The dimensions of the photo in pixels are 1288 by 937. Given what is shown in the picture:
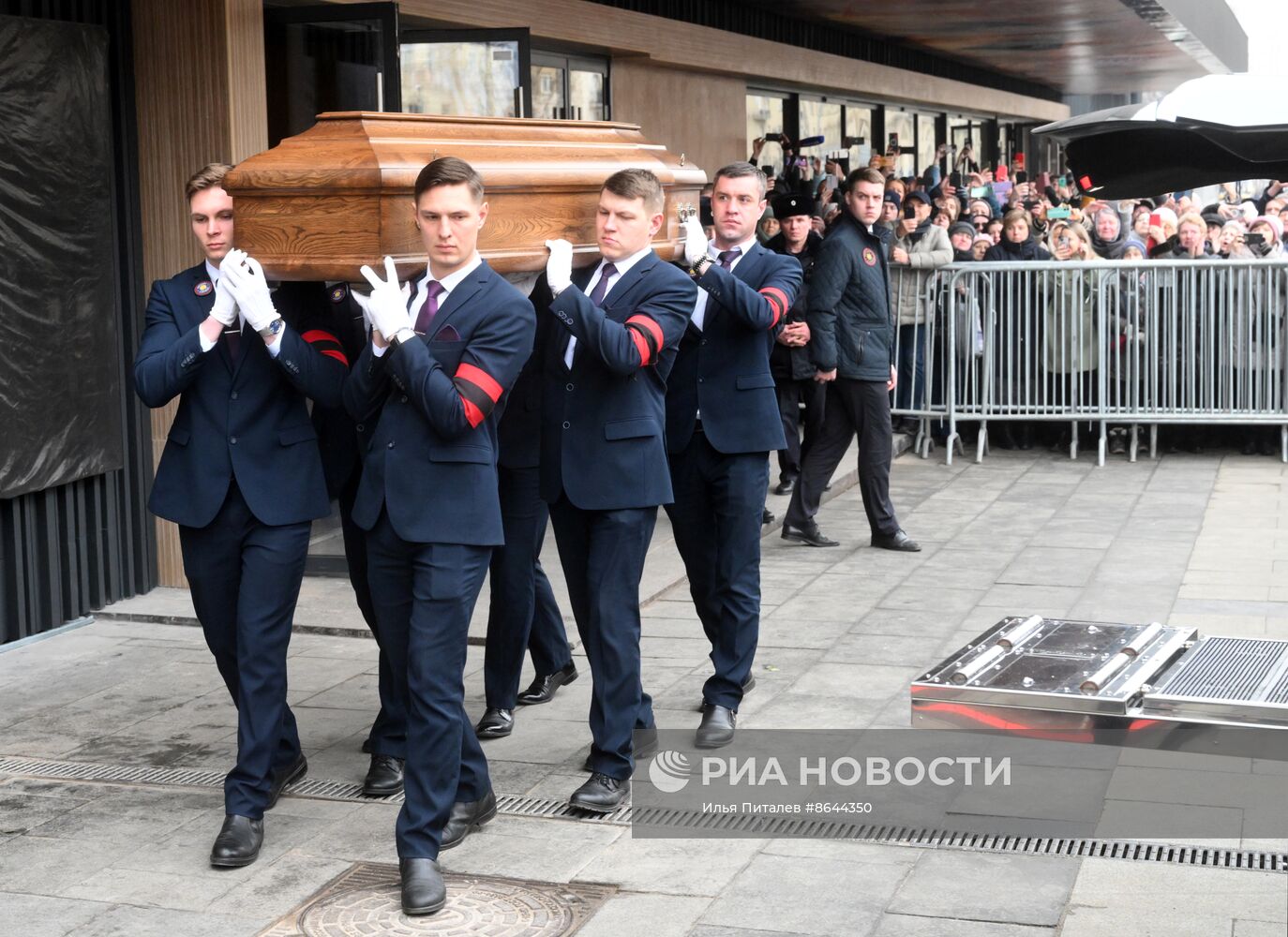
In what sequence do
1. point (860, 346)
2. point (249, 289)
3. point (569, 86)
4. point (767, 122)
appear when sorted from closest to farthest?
1. point (249, 289)
2. point (860, 346)
3. point (569, 86)
4. point (767, 122)

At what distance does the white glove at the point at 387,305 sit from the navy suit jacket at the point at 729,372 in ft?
4.85

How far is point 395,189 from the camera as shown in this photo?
15.5 feet

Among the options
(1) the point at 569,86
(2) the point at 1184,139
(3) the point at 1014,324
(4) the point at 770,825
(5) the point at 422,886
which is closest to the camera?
(2) the point at 1184,139

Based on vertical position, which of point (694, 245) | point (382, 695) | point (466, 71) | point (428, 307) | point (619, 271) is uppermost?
point (466, 71)

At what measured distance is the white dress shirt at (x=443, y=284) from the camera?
4.64 meters

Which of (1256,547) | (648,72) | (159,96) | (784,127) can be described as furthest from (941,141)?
(159,96)

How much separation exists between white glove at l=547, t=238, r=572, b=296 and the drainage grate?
60.5 inches

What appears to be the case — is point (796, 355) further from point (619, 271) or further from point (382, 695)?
point (382, 695)

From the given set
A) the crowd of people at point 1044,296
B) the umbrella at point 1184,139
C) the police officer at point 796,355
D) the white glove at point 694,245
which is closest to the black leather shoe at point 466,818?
the white glove at point 694,245

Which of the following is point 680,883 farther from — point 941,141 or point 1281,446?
point 941,141

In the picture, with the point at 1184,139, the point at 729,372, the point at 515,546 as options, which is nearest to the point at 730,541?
the point at 729,372

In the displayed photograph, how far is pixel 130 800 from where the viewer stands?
534 centimetres

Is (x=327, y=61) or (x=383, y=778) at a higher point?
(x=327, y=61)

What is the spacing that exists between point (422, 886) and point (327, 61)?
5203 millimetres
